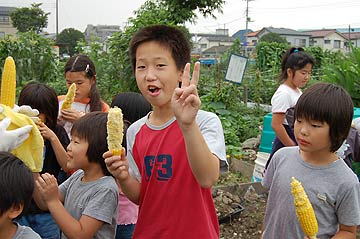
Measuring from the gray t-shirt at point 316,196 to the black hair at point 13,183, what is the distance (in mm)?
1082

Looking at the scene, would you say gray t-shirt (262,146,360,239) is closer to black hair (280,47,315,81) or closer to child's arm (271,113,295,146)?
child's arm (271,113,295,146)

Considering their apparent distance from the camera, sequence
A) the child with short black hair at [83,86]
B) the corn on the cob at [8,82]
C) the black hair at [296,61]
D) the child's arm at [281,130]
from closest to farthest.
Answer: the corn on the cob at [8,82] < the child with short black hair at [83,86] < the child's arm at [281,130] < the black hair at [296,61]

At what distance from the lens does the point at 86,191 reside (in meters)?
1.89

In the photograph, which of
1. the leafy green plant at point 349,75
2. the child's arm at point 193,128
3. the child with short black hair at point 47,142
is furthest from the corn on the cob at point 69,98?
the leafy green plant at point 349,75

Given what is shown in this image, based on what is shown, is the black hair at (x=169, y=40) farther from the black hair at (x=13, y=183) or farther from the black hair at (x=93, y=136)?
the black hair at (x=13, y=183)

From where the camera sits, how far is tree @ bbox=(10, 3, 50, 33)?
37.1 m

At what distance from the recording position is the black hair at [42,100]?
227 centimetres

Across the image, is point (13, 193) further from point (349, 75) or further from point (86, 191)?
point (349, 75)

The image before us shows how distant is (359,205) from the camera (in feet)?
5.64

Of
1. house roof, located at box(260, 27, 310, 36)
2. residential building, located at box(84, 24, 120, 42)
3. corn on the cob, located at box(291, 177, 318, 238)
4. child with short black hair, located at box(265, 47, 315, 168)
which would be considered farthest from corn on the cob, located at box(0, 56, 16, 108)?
house roof, located at box(260, 27, 310, 36)

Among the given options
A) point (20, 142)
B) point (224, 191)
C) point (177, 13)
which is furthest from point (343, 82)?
point (177, 13)

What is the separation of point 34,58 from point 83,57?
569 cm

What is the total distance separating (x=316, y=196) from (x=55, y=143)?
→ 1334mm

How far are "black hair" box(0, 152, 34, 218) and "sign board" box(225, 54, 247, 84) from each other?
6635 millimetres
